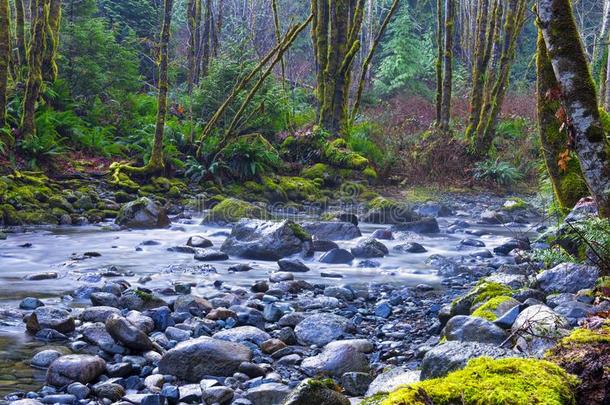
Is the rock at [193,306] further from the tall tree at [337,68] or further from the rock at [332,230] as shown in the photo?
the tall tree at [337,68]

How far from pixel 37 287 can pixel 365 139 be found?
1328 centimetres

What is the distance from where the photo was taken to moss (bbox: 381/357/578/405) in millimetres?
2062

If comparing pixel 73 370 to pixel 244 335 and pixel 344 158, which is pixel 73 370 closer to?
pixel 244 335

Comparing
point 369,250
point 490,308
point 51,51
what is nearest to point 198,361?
point 490,308

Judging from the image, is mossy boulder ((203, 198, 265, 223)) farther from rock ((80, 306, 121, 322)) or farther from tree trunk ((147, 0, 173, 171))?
rock ((80, 306, 121, 322))

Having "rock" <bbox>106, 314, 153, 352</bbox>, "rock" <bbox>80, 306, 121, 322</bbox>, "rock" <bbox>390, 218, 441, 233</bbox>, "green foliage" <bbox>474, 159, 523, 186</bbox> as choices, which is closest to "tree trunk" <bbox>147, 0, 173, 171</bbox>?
"rock" <bbox>390, 218, 441, 233</bbox>

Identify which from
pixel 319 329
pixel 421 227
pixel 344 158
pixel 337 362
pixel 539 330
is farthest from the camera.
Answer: pixel 344 158

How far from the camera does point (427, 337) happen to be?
536 centimetres

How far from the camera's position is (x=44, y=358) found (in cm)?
443

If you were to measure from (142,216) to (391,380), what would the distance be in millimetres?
8855

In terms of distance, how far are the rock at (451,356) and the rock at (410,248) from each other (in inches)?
273

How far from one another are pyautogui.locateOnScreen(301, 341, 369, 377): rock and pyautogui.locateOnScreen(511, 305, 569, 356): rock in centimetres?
117

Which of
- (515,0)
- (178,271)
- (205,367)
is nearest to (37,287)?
(178,271)

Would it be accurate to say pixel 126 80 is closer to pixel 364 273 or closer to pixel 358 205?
pixel 358 205
